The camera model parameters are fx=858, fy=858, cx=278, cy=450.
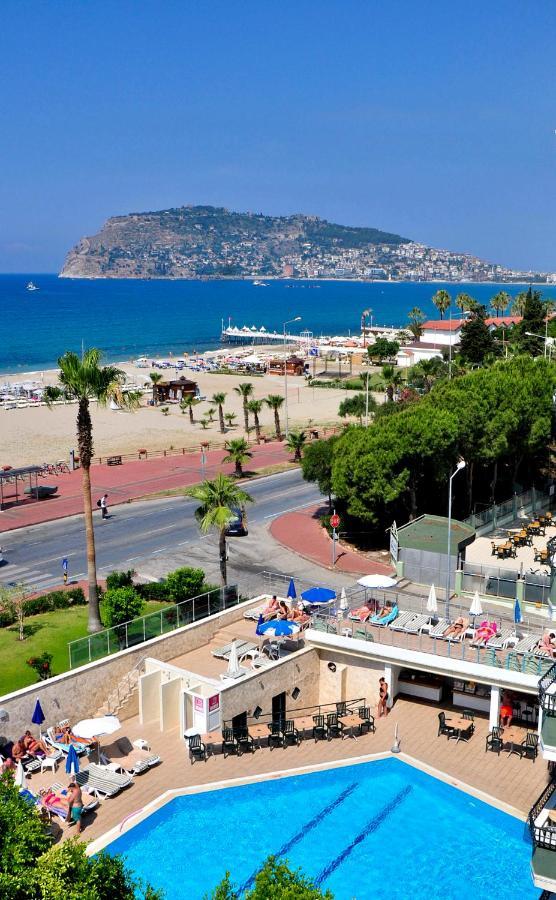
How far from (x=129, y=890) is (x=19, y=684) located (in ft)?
41.9

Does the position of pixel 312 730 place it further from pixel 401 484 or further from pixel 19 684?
pixel 401 484

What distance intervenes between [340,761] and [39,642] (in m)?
11.2

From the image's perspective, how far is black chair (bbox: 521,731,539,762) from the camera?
2255 centimetres

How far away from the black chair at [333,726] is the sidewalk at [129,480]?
24.8 m

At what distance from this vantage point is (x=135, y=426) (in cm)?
7594

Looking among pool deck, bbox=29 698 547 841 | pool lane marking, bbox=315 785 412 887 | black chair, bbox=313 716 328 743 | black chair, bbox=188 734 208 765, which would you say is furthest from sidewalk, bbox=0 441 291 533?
pool lane marking, bbox=315 785 412 887

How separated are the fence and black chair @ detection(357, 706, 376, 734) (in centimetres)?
669

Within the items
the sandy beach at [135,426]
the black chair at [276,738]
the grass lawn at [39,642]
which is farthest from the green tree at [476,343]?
the black chair at [276,738]

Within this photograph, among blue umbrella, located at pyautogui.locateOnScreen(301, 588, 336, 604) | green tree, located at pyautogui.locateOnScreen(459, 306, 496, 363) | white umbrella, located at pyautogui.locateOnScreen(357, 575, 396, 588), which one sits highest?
green tree, located at pyautogui.locateOnScreen(459, 306, 496, 363)

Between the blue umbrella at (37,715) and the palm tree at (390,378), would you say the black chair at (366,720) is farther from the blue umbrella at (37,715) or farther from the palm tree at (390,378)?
the palm tree at (390,378)

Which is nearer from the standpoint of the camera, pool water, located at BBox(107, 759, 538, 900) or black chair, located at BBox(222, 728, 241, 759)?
pool water, located at BBox(107, 759, 538, 900)

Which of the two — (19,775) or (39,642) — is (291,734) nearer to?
(19,775)

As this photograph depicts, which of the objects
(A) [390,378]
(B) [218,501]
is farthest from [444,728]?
(A) [390,378]

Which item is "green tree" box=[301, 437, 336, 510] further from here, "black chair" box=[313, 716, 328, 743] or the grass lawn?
"black chair" box=[313, 716, 328, 743]
